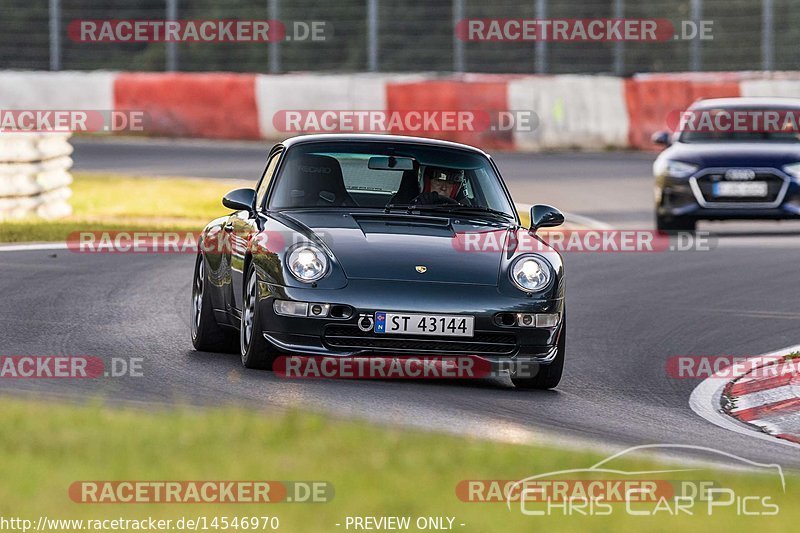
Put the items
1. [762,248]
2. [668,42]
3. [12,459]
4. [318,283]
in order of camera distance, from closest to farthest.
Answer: [12,459], [318,283], [762,248], [668,42]

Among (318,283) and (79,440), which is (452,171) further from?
(79,440)

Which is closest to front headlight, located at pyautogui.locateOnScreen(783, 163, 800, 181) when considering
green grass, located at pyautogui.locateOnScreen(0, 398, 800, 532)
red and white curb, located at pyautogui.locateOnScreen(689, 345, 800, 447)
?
red and white curb, located at pyautogui.locateOnScreen(689, 345, 800, 447)

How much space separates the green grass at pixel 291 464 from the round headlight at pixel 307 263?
5.07 ft

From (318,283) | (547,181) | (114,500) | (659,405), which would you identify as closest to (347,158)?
(318,283)

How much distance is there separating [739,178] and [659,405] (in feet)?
31.3

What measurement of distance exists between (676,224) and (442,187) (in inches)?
350

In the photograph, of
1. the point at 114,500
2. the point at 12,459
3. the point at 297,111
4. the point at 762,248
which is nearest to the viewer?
the point at 114,500

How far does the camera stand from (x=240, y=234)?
9586mm

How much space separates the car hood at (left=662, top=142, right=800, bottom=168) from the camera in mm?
18094

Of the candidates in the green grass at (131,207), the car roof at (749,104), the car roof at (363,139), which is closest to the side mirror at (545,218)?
the car roof at (363,139)

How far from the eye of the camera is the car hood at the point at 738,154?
1809cm

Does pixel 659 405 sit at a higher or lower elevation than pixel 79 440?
lower

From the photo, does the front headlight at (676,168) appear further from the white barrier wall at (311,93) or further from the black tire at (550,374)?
the white barrier wall at (311,93)

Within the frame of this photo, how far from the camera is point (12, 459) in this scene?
5941mm
